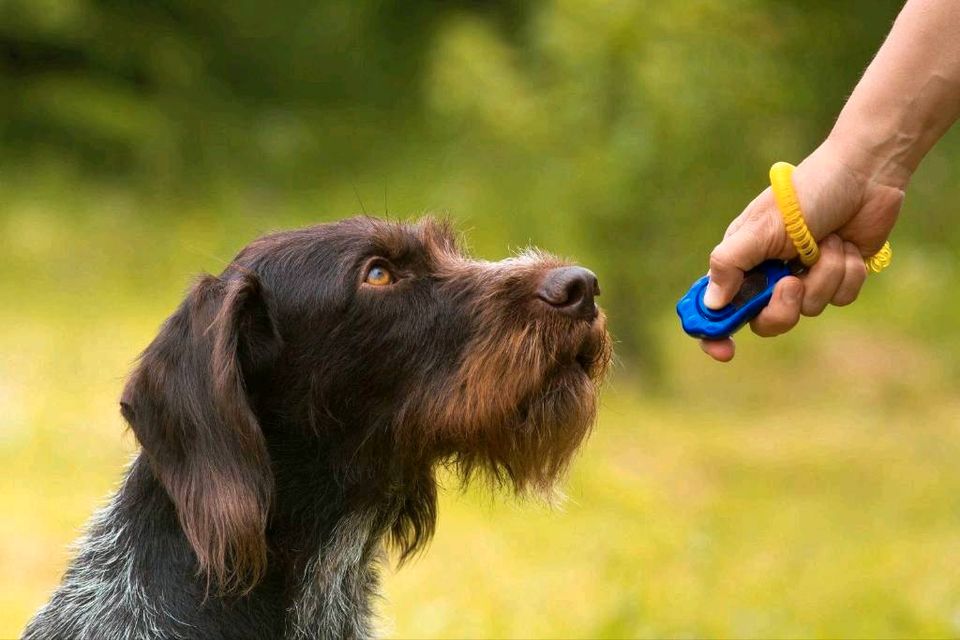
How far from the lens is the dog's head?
11.1 feet

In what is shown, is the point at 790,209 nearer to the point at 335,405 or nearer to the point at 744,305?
the point at 744,305

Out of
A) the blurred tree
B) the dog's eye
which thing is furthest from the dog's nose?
the blurred tree

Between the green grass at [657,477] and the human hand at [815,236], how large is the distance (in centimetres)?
97

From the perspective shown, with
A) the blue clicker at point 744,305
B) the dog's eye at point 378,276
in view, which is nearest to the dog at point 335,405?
the dog's eye at point 378,276

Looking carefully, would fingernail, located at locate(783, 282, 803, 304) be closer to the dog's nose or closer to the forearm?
A: the forearm

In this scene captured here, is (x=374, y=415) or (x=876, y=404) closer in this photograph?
(x=374, y=415)

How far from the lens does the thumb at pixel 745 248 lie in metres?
3.35

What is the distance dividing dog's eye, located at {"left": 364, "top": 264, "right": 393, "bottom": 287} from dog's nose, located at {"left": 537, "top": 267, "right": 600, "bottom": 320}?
413 mm

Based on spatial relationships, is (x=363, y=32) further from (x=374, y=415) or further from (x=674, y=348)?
(x=374, y=415)

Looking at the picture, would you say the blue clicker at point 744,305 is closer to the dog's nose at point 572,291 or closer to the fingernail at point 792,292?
the fingernail at point 792,292

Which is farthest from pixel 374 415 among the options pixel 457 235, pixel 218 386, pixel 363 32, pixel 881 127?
pixel 363 32

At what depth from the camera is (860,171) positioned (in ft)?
11.2

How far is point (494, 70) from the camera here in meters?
10.7

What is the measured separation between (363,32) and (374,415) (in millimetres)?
14176
